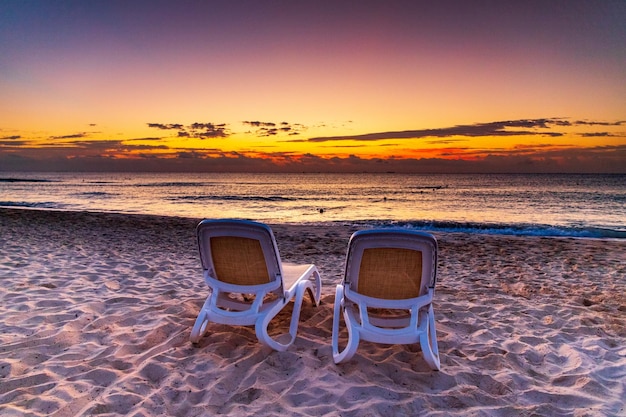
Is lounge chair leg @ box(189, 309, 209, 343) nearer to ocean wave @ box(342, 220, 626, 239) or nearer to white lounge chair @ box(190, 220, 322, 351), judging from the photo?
white lounge chair @ box(190, 220, 322, 351)

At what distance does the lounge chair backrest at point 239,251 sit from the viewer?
3625 millimetres

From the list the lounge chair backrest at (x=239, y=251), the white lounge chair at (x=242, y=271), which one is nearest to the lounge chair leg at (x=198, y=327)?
the white lounge chair at (x=242, y=271)

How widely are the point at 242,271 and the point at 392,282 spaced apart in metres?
1.39

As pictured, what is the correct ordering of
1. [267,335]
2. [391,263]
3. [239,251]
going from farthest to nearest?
1. [239,251]
2. [267,335]
3. [391,263]

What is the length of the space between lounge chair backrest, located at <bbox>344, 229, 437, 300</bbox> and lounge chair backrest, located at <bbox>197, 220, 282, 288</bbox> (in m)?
0.73

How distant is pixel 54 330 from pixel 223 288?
1.76 meters

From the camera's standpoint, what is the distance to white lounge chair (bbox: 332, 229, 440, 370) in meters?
3.33

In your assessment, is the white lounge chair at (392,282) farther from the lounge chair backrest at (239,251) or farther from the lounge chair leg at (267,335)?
the lounge chair backrest at (239,251)

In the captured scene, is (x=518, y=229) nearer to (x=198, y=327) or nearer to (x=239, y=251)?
(x=239, y=251)

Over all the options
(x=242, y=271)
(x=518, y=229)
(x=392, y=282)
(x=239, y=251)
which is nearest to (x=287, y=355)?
(x=242, y=271)

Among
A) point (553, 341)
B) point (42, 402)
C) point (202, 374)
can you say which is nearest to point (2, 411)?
point (42, 402)

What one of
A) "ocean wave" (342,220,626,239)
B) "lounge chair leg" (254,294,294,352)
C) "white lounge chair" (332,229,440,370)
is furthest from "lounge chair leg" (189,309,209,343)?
"ocean wave" (342,220,626,239)

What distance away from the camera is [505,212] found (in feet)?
81.9

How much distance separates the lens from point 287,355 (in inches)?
141
